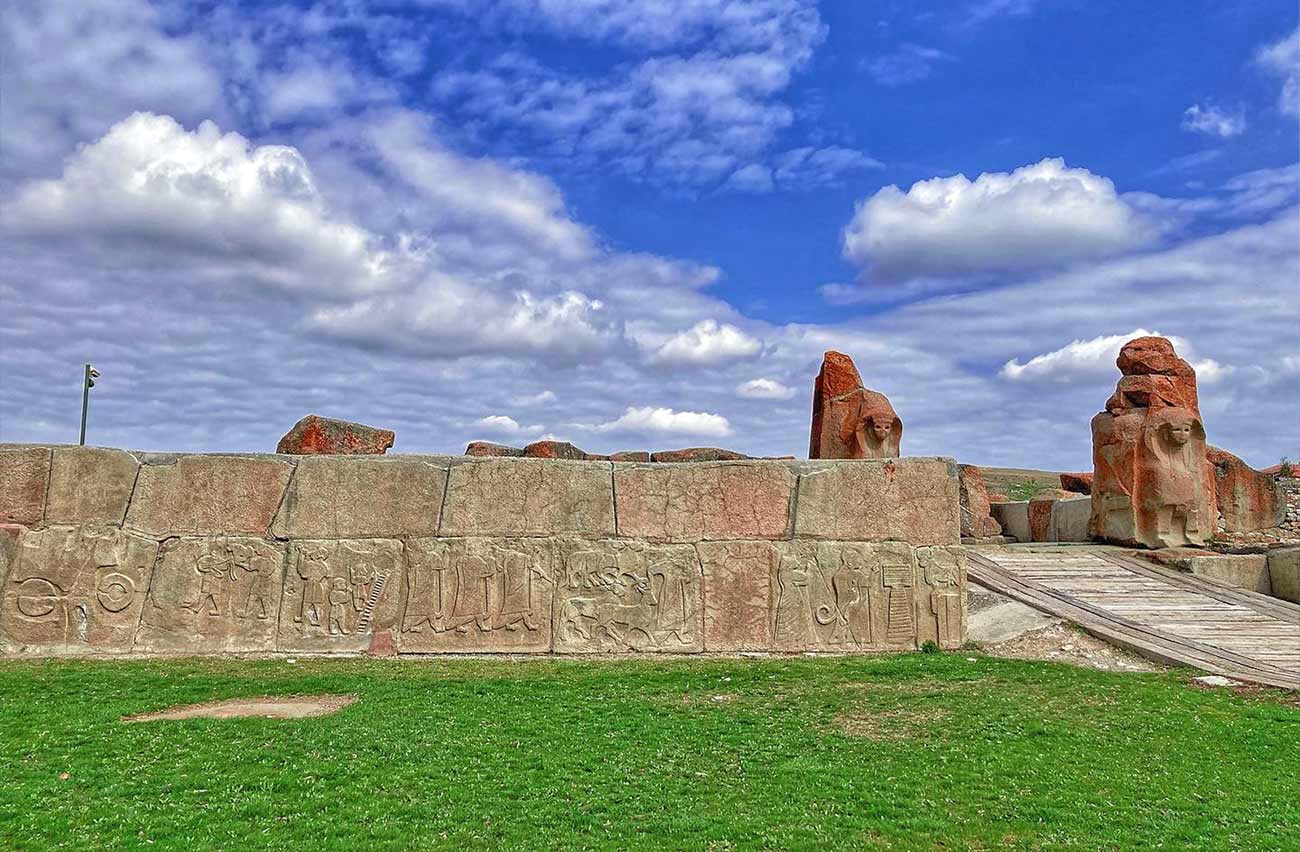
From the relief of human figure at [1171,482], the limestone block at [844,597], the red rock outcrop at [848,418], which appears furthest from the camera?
the red rock outcrop at [848,418]

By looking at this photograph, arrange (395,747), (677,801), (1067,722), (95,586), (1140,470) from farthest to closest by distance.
Answer: (1140,470) → (95,586) → (1067,722) → (395,747) → (677,801)

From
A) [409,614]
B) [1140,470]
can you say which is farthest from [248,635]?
[1140,470]

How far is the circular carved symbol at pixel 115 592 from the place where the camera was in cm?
834

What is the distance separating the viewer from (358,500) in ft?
28.3

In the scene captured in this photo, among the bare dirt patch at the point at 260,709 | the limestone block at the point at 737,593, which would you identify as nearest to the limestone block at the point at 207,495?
the bare dirt patch at the point at 260,709

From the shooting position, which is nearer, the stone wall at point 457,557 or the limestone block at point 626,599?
the stone wall at point 457,557

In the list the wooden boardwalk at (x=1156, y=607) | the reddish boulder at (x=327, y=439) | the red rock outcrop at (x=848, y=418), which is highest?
the red rock outcrop at (x=848, y=418)

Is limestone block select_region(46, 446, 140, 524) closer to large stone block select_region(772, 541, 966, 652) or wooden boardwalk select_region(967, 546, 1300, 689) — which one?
large stone block select_region(772, 541, 966, 652)

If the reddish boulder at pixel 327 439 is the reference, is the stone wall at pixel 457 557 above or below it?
below

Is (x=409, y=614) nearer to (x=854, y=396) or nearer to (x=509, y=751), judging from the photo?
(x=509, y=751)

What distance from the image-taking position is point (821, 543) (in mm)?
8711

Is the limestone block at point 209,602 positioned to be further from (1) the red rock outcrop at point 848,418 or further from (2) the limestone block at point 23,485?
(1) the red rock outcrop at point 848,418

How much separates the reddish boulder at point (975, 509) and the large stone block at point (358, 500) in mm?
11360

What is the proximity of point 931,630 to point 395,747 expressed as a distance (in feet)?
17.1
